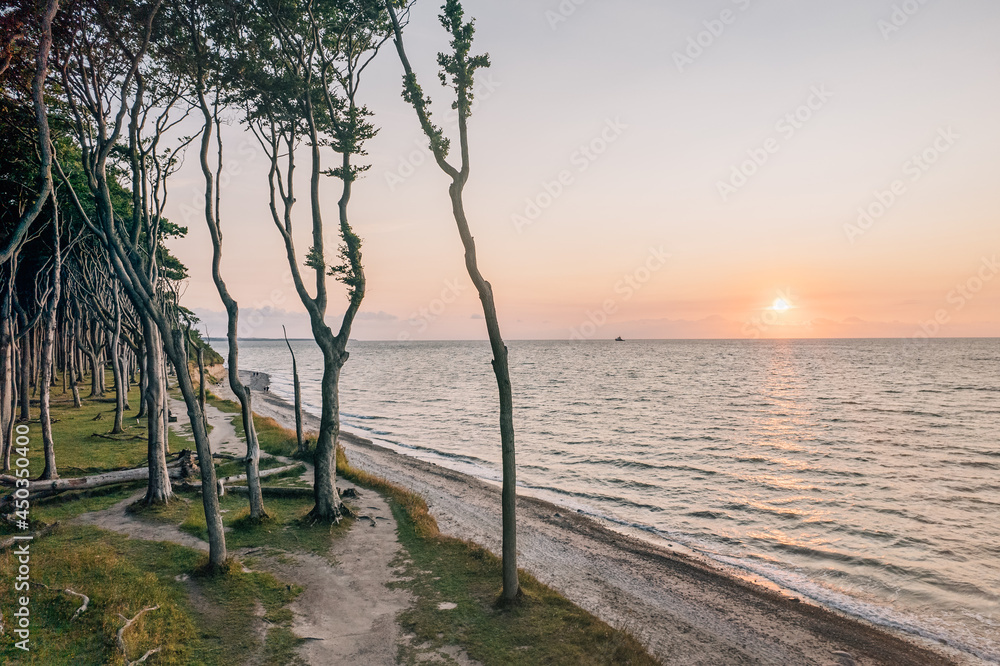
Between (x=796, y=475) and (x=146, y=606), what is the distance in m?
30.7

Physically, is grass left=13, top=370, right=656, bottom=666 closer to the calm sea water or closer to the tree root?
the tree root

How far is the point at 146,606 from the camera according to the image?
34.5 feet

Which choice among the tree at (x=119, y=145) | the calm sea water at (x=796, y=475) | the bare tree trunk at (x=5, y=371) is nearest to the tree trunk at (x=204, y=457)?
the tree at (x=119, y=145)

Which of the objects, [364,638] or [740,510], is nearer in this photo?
[364,638]

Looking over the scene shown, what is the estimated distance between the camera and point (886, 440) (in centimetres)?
3738

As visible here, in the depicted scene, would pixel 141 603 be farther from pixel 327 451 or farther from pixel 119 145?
pixel 119 145

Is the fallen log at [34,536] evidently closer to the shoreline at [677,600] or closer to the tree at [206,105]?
the tree at [206,105]

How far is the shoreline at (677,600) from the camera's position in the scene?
41.5ft

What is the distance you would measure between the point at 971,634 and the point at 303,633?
17.2m

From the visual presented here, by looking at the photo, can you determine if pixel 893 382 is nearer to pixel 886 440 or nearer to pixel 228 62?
pixel 886 440

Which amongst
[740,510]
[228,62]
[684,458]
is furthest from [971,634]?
[228,62]

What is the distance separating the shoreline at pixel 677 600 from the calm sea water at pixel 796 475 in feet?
4.47

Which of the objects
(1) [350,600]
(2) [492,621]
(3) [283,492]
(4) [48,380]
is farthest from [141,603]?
(4) [48,380]

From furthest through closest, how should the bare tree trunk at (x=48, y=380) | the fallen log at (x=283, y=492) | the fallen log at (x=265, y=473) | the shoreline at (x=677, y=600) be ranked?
the fallen log at (x=265, y=473) → the fallen log at (x=283, y=492) → the bare tree trunk at (x=48, y=380) → the shoreline at (x=677, y=600)
